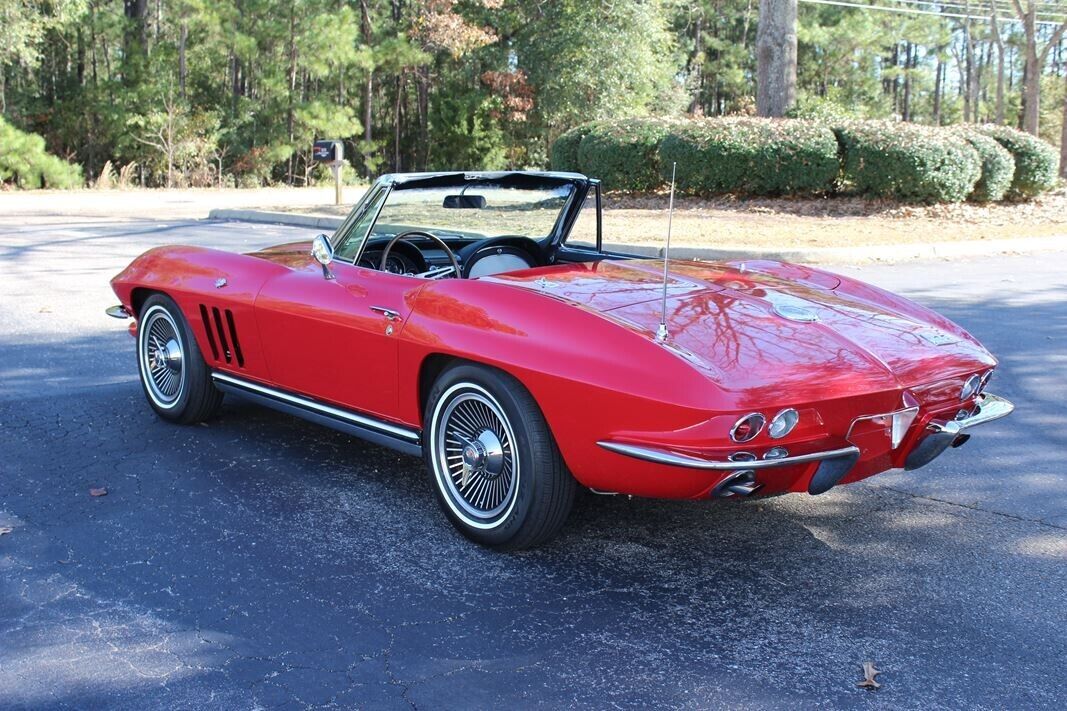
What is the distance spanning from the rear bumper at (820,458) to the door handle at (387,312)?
113cm

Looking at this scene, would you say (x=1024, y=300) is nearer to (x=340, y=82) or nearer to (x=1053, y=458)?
(x=1053, y=458)

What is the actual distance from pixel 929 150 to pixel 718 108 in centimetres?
4176

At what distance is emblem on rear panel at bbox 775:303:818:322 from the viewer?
3811mm

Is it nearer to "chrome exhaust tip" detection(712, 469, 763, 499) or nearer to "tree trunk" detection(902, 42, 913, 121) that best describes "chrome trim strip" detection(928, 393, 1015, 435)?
"chrome exhaust tip" detection(712, 469, 763, 499)

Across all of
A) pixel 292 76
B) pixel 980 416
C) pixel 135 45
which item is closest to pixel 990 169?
pixel 980 416

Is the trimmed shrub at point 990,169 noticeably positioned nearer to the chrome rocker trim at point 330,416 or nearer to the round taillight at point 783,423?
the chrome rocker trim at point 330,416

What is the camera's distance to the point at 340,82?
3594cm

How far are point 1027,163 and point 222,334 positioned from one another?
16.6 meters

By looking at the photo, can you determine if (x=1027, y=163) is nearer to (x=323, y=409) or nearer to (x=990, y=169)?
(x=990, y=169)

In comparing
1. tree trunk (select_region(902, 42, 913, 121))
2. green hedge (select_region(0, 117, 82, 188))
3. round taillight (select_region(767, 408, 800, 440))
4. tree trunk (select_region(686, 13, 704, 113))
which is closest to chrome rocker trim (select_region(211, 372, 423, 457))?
round taillight (select_region(767, 408, 800, 440))

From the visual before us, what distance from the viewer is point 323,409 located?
4.43m

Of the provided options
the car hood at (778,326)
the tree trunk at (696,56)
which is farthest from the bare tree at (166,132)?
the car hood at (778,326)

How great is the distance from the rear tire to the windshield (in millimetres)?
1185

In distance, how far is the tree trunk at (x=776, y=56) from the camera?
19578 mm
